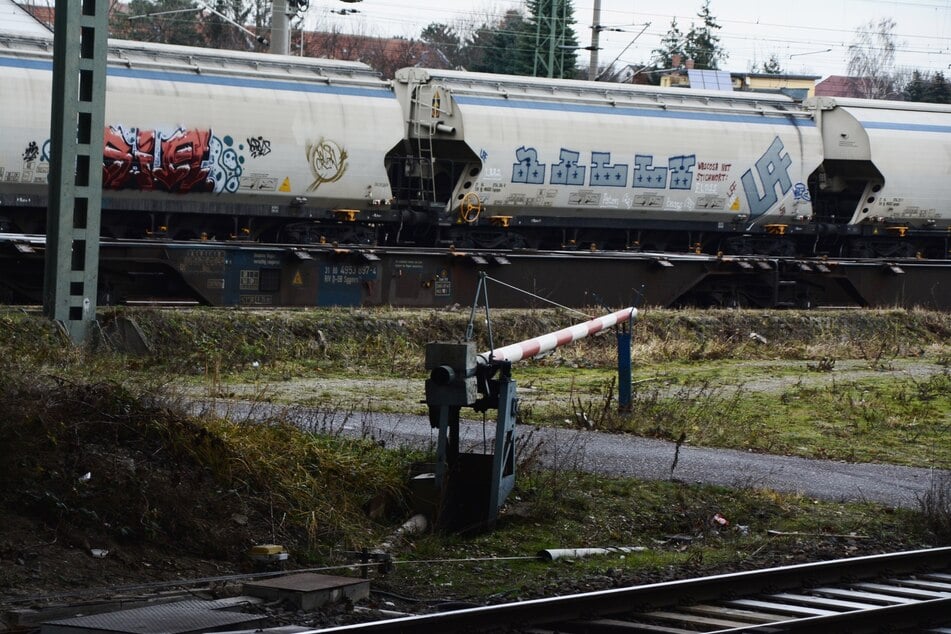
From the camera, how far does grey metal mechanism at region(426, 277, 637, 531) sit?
8977 millimetres

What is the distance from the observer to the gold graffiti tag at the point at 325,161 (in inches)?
899

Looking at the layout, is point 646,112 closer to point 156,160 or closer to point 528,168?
point 528,168

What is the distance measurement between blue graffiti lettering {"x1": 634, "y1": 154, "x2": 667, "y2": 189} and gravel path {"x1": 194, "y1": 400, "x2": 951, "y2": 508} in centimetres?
1403

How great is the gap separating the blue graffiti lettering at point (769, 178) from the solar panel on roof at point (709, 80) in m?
18.5

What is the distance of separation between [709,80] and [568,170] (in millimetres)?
24143

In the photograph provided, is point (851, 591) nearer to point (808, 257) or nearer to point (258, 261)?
point (258, 261)

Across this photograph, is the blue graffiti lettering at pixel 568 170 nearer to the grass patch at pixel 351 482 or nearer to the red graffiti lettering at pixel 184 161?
the red graffiti lettering at pixel 184 161

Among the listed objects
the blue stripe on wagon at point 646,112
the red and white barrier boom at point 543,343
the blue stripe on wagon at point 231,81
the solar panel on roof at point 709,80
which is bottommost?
the red and white barrier boom at point 543,343

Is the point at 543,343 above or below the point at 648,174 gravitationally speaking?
below

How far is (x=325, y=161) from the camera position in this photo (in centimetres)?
2297

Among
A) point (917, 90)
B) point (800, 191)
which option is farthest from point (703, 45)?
point (800, 191)

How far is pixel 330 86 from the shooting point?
23.4 metres

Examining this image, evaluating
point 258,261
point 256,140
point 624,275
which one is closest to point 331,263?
point 258,261

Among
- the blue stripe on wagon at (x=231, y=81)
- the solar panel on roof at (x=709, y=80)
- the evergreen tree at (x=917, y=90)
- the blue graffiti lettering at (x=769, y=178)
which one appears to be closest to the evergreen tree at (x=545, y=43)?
the solar panel on roof at (x=709, y=80)
